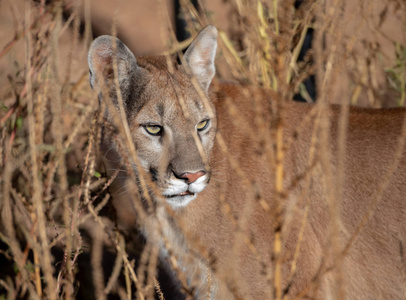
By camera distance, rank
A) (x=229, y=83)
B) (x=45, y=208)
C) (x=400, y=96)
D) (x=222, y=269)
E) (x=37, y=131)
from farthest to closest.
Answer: (x=400, y=96)
(x=229, y=83)
(x=222, y=269)
(x=45, y=208)
(x=37, y=131)

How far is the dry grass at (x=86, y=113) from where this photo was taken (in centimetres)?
179

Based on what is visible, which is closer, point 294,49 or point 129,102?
point 129,102

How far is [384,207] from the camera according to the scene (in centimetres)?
287

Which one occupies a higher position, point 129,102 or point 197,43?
point 197,43

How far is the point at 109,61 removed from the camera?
9.45 feet

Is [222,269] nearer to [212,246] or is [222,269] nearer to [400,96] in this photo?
[212,246]

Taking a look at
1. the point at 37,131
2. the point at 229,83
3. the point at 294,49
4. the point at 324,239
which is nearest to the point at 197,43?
the point at 229,83

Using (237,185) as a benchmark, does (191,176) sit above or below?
above

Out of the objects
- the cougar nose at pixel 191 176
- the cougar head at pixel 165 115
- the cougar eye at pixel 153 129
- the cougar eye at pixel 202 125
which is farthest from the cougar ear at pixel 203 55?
the cougar nose at pixel 191 176

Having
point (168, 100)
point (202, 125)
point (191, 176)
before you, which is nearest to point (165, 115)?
point (168, 100)

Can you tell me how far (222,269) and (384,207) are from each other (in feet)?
3.29

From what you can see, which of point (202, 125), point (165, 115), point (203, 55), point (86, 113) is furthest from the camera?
point (203, 55)

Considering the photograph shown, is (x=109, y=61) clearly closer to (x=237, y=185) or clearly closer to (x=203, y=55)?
(x=203, y=55)

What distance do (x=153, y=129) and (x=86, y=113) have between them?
760 millimetres
